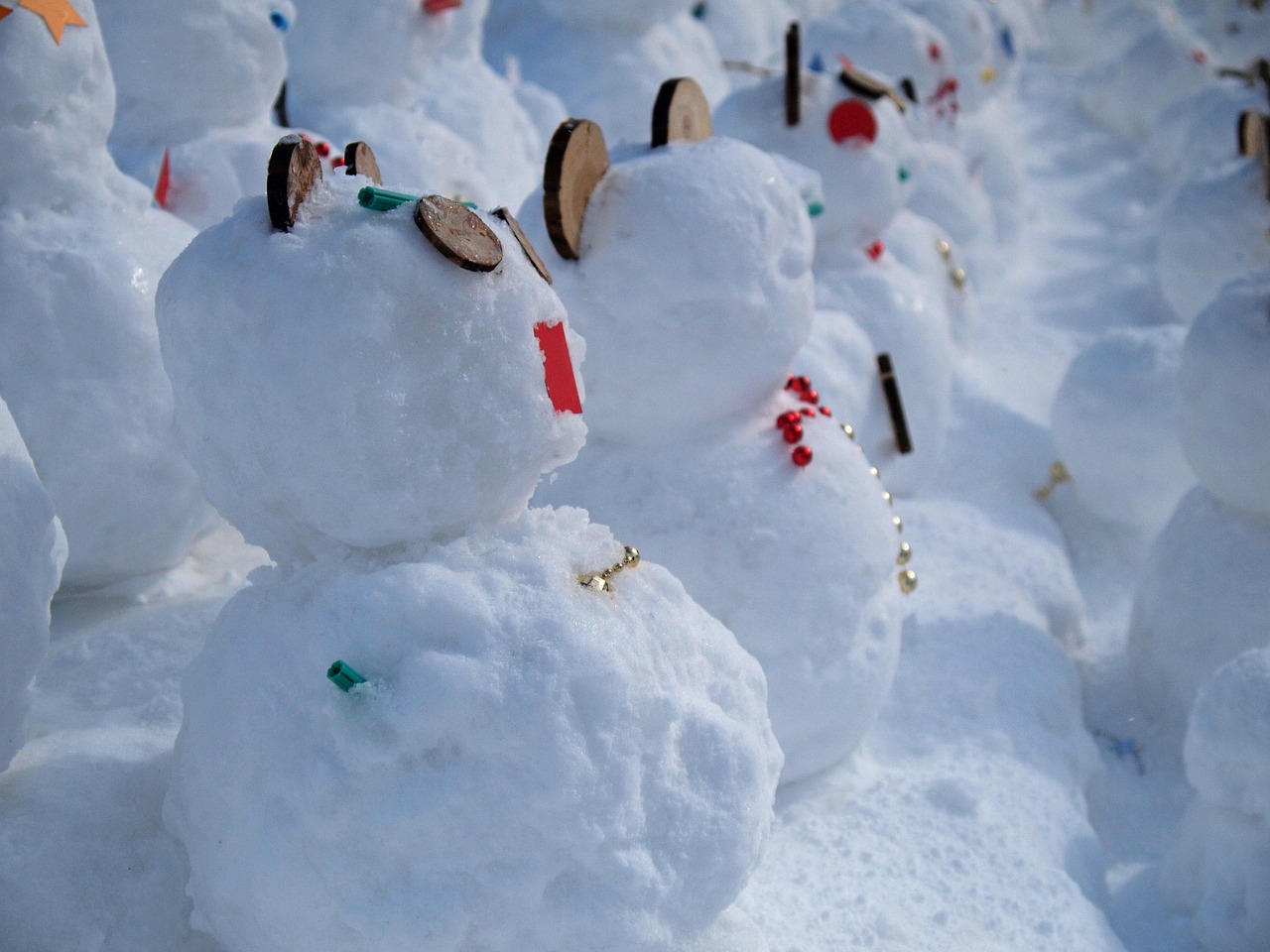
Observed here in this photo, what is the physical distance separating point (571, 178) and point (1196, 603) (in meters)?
1.16

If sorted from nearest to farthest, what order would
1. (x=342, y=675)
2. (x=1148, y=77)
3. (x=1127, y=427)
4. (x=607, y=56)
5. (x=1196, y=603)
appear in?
Result: (x=342, y=675) < (x=1196, y=603) < (x=1127, y=427) < (x=607, y=56) < (x=1148, y=77)

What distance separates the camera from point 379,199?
3.09 ft

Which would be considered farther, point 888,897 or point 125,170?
point 125,170

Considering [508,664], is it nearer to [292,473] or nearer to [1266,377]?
[292,473]

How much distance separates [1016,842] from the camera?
59.0 inches

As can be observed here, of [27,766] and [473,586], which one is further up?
[473,586]

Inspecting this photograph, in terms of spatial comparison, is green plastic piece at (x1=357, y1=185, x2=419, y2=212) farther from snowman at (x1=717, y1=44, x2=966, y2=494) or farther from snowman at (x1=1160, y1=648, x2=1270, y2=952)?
snowman at (x1=717, y1=44, x2=966, y2=494)

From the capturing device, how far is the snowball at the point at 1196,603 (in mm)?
1813

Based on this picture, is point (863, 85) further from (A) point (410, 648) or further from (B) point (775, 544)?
(A) point (410, 648)

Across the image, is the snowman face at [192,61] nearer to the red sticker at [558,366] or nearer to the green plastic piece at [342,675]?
the red sticker at [558,366]

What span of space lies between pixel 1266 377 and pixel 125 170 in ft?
5.39

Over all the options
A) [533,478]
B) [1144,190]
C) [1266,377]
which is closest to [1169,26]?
[1144,190]

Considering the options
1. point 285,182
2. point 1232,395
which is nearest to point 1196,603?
point 1232,395

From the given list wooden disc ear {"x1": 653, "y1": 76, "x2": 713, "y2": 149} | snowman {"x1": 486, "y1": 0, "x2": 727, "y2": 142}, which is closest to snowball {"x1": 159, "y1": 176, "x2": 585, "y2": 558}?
wooden disc ear {"x1": 653, "y1": 76, "x2": 713, "y2": 149}
